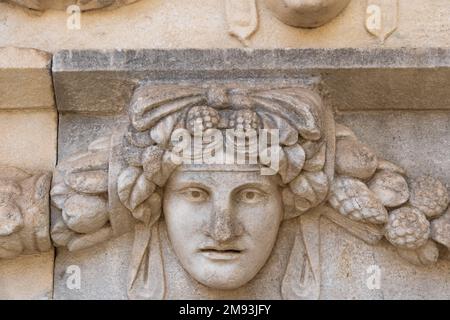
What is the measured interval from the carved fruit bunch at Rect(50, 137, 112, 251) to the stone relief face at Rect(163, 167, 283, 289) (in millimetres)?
184

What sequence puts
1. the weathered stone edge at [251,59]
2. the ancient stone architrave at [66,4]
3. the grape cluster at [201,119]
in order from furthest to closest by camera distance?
1. the ancient stone architrave at [66,4]
2. the weathered stone edge at [251,59]
3. the grape cluster at [201,119]

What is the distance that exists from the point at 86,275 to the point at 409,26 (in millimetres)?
1149

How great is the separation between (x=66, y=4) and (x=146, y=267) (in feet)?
2.54

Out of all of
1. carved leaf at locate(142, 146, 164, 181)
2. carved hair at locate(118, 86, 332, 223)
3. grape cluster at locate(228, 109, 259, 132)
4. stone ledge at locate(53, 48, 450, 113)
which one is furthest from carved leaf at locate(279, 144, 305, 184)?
carved leaf at locate(142, 146, 164, 181)

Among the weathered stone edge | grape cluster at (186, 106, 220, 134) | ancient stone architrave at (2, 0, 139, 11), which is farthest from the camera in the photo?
ancient stone architrave at (2, 0, 139, 11)

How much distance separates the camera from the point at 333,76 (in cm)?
291

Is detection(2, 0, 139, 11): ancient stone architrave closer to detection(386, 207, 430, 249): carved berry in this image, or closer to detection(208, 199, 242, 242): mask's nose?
detection(208, 199, 242, 242): mask's nose

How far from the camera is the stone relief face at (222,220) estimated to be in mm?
2830

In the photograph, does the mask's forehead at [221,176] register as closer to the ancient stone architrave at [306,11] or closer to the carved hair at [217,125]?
the carved hair at [217,125]

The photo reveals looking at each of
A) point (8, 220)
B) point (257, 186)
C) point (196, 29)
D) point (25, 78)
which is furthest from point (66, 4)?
point (257, 186)

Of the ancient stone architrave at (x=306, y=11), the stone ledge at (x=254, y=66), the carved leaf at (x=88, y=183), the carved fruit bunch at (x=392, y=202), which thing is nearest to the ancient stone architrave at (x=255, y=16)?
the ancient stone architrave at (x=306, y=11)

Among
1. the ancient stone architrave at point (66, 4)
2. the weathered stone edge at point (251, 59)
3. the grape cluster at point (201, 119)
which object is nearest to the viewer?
the grape cluster at point (201, 119)

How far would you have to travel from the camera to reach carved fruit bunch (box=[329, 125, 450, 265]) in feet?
9.52

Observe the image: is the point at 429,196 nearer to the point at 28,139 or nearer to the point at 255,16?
the point at 255,16
